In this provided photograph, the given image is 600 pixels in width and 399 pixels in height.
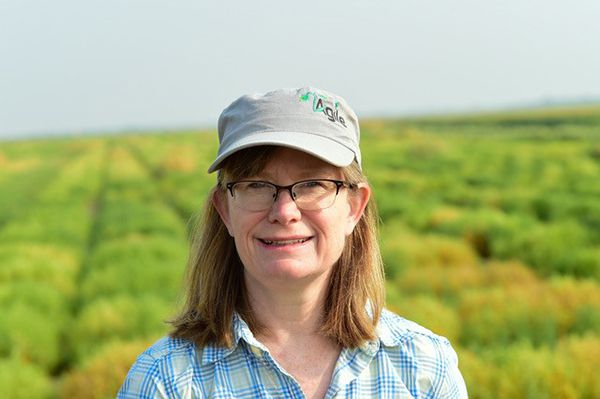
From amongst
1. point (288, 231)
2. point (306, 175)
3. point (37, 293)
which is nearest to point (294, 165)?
point (306, 175)

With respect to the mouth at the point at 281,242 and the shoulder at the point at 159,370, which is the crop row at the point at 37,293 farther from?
the mouth at the point at 281,242

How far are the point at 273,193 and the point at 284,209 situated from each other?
0.05 m

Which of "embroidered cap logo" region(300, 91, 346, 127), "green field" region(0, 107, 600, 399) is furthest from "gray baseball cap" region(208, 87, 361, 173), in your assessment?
"green field" region(0, 107, 600, 399)

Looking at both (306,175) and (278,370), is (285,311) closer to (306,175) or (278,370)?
(278,370)

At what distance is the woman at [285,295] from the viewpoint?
144 cm

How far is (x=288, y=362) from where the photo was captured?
1.54 meters

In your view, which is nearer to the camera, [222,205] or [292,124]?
[292,124]

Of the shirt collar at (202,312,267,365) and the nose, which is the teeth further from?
the shirt collar at (202,312,267,365)

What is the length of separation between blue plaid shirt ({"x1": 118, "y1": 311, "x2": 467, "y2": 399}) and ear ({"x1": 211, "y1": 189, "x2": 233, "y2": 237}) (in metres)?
0.23

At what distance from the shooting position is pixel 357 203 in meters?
1.64

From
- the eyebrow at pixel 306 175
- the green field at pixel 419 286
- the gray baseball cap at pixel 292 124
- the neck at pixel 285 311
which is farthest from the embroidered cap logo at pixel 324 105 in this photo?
the green field at pixel 419 286

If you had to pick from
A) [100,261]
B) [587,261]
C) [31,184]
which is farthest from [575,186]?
[31,184]

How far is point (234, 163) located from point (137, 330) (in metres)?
4.13

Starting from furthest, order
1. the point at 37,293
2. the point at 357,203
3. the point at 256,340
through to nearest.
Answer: the point at 37,293
the point at 357,203
the point at 256,340
